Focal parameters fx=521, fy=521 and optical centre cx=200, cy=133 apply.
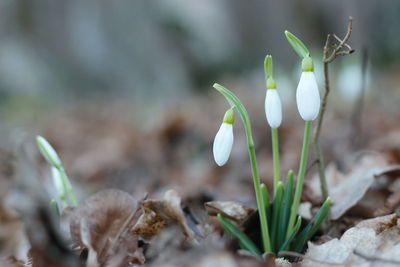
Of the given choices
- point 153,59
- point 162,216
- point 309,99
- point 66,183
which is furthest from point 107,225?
point 153,59

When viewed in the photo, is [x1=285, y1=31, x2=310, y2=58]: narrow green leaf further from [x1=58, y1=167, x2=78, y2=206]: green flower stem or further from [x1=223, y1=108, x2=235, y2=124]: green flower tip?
[x1=58, y1=167, x2=78, y2=206]: green flower stem

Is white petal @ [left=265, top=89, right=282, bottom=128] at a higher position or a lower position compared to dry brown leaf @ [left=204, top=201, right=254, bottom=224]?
higher

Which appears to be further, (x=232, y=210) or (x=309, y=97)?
(x=232, y=210)

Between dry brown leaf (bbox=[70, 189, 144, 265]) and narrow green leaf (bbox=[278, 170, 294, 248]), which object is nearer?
dry brown leaf (bbox=[70, 189, 144, 265])

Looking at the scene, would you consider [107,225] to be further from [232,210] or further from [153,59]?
[153,59]

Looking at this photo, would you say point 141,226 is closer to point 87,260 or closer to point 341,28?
point 87,260

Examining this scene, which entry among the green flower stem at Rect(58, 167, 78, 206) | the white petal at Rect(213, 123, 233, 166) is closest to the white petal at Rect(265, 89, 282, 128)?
the white petal at Rect(213, 123, 233, 166)

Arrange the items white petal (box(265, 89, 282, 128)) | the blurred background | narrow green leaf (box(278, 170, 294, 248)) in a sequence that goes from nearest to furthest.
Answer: white petal (box(265, 89, 282, 128)), narrow green leaf (box(278, 170, 294, 248)), the blurred background
